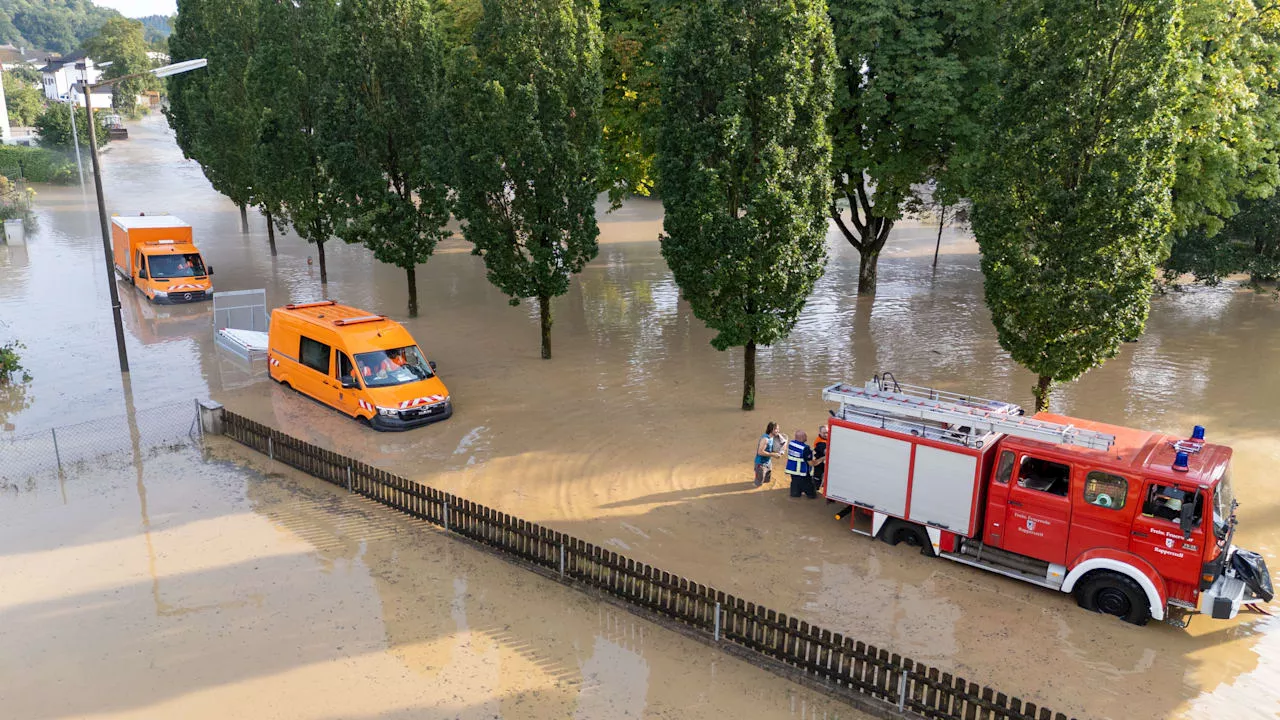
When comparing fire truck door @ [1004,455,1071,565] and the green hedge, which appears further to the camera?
the green hedge

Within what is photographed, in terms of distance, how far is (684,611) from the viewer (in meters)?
11.4

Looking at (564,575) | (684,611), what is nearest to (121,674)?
(564,575)

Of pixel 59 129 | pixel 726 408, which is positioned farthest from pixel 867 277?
pixel 59 129

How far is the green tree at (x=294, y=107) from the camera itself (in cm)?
3017

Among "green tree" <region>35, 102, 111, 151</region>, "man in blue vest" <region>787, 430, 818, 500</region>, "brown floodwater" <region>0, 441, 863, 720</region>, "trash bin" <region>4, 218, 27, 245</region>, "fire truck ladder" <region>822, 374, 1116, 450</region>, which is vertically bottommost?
"brown floodwater" <region>0, 441, 863, 720</region>

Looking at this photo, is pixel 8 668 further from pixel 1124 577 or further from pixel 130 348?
pixel 130 348

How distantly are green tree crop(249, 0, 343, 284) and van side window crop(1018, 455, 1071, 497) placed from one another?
24998mm

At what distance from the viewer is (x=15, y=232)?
44344 millimetres

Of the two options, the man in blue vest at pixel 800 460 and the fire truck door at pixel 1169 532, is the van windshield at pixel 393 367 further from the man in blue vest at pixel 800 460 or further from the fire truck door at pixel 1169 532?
the fire truck door at pixel 1169 532

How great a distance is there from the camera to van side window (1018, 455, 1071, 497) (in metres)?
12.0

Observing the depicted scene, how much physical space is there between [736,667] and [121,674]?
7627mm

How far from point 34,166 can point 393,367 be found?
61547 mm

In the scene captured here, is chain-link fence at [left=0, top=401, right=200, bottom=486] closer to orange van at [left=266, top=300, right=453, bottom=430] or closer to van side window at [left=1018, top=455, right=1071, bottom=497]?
orange van at [left=266, top=300, right=453, bottom=430]

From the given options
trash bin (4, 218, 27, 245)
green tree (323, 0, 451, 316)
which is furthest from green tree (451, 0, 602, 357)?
trash bin (4, 218, 27, 245)
